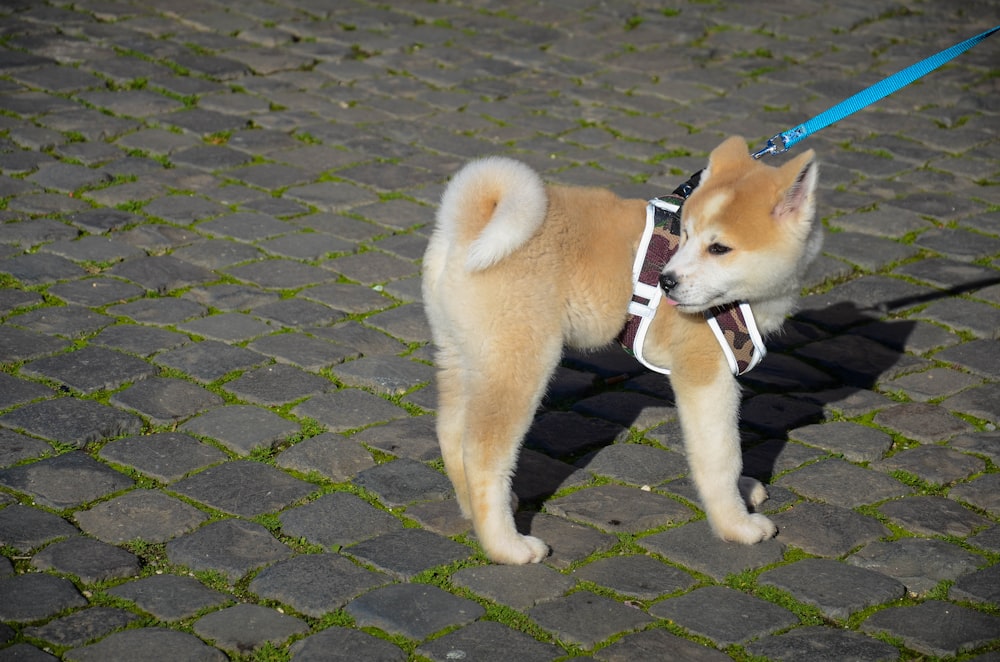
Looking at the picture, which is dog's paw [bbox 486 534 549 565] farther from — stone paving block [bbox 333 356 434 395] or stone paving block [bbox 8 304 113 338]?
stone paving block [bbox 8 304 113 338]

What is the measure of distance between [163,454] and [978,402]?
3.88m

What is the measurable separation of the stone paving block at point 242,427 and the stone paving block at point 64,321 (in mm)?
1073

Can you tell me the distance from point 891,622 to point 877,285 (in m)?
3.26

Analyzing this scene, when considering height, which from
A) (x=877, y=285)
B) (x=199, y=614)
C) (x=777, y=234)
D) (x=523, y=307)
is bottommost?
(x=199, y=614)

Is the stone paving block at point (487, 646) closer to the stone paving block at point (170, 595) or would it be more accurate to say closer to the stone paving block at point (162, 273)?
the stone paving block at point (170, 595)

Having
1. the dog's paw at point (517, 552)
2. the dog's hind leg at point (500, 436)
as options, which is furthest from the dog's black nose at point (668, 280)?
the dog's paw at point (517, 552)

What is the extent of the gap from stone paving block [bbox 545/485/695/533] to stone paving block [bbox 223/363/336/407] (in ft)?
4.61

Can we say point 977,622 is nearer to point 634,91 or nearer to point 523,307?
point 523,307

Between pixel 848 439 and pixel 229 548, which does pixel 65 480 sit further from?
pixel 848 439

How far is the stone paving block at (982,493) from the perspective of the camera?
194 inches

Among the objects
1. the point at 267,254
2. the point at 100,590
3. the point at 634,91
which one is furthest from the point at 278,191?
the point at 100,590

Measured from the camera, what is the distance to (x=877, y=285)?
7020 mm

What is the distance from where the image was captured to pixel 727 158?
488cm

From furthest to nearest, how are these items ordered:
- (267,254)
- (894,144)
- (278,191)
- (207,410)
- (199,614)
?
(894,144) < (278,191) < (267,254) < (207,410) < (199,614)
